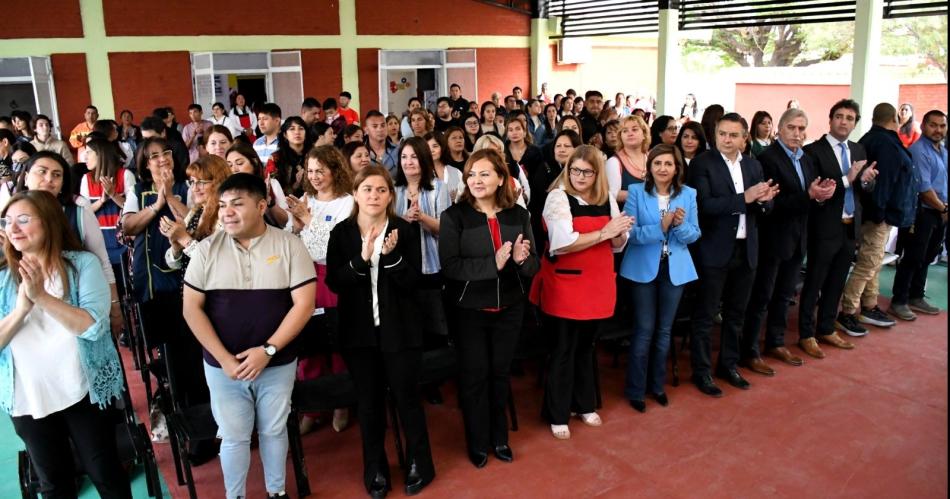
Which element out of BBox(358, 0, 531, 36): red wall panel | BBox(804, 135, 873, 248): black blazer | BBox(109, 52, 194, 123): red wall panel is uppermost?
BBox(358, 0, 531, 36): red wall panel

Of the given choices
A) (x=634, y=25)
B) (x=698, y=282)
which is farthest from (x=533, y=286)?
(x=634, y=25)

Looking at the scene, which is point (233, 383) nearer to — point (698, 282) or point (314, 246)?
point (314, 246)

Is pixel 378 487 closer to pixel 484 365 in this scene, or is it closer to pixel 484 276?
pixel 484 365

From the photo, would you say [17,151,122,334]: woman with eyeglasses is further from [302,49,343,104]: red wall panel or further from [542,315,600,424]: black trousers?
[302,49,343,104]: red wall panel

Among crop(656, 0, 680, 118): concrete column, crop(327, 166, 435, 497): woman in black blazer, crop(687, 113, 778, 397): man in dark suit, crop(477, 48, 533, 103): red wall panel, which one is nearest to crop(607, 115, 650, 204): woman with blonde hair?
crop(687, 113, 778, 397): man in dark suit

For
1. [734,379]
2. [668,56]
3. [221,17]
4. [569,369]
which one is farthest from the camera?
[221,17]

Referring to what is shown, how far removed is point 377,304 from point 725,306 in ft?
8.28

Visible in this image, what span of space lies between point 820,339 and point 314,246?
3.85 metres

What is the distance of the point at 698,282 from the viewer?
4.60 m

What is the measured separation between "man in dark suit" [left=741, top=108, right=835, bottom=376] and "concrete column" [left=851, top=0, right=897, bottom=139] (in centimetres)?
542

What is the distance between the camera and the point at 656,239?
4.13 metres

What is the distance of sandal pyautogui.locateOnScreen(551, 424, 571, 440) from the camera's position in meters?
4.09

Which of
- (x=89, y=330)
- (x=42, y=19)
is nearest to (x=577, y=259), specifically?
(x=89, y=330)

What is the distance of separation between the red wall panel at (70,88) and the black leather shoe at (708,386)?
1171 cm
